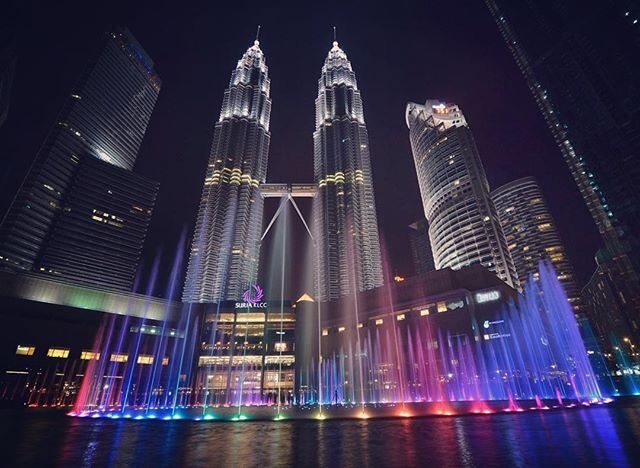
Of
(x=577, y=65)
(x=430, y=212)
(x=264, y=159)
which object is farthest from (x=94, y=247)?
(x=577, y=65)

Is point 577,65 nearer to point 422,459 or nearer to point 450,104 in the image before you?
point 450,104

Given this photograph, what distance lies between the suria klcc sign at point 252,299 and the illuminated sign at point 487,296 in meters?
56.1

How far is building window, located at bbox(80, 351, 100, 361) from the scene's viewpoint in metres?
71.8

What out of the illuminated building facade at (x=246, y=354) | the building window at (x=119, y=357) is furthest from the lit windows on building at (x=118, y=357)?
the illuminated building facade at (x=246, y=354)

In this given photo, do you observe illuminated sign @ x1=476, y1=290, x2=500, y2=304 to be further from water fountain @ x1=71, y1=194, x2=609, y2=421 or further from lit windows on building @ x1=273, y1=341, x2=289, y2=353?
lit windows on building @ x1=273, y1=341, x2=289, y2=353

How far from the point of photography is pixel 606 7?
63.5 m

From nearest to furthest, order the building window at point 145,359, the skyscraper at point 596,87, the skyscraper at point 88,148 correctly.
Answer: the skyscraper at point 596,87 → the building window at point 145,359 → the skyscraper at point 88,148

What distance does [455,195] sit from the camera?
4663 inches

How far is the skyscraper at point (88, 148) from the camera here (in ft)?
366

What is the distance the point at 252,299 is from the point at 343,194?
73.1m

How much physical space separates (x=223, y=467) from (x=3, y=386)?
271 ft

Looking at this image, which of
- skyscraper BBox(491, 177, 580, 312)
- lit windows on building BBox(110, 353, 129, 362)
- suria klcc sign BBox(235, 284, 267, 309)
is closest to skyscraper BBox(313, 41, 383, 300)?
suria klcc sign BBox(235, 284, 267, 309)

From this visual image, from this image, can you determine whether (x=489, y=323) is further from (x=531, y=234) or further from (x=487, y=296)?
(x=531, y=234)

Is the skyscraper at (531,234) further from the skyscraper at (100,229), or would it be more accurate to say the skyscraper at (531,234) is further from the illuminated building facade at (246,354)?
the skyscraper at (100,229)
